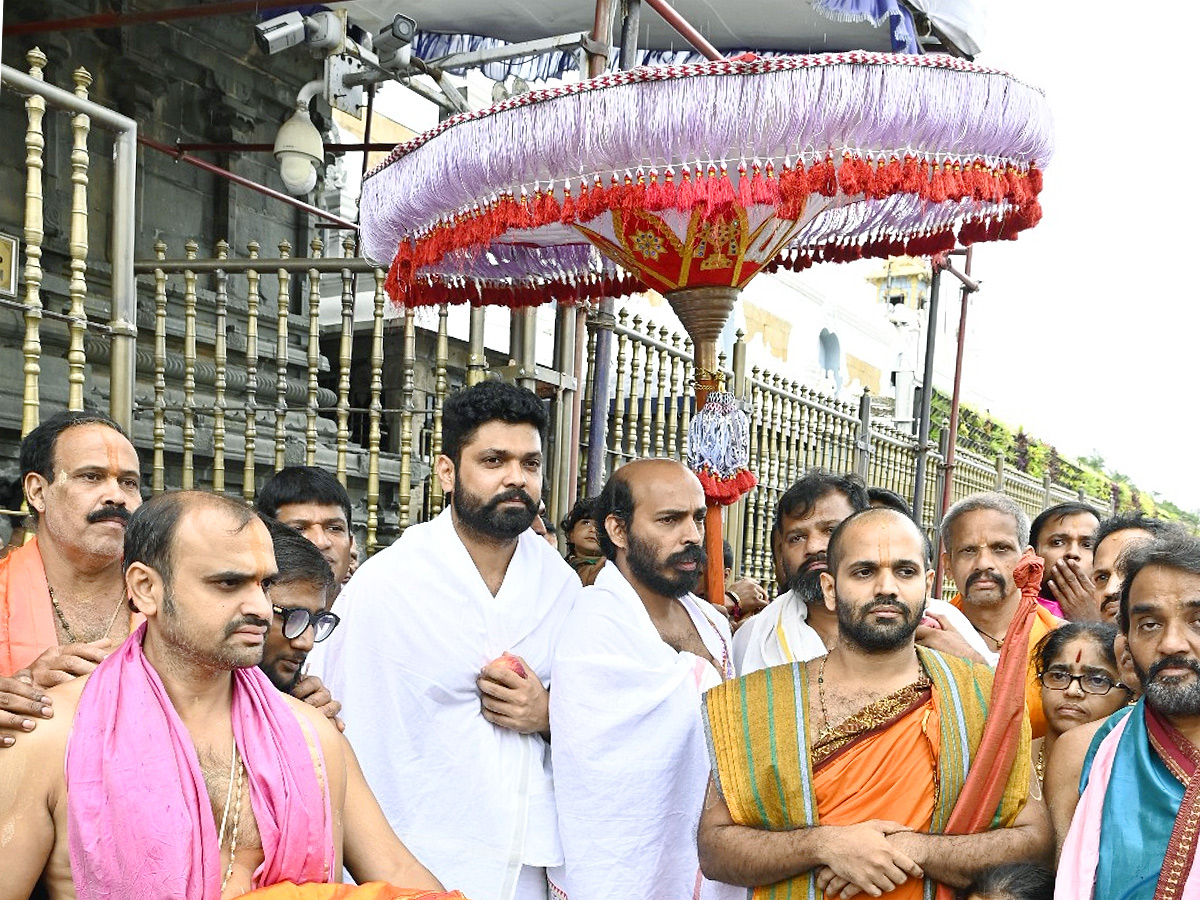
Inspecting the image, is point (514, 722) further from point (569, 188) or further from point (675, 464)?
point (569, 188)

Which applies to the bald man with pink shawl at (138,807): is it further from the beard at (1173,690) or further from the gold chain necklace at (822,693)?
the beard at (1173,690)

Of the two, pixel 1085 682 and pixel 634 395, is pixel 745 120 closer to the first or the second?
pixel 1085 682

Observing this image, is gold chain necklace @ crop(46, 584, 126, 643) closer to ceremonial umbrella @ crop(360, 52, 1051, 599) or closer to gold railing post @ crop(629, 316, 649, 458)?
ceremonial umbrella @ crop(360, 52, 1051, 599)

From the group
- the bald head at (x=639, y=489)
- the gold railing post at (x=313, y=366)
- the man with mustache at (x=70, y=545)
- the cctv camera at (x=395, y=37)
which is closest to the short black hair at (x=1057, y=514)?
the bald head at (x=639, y=489)

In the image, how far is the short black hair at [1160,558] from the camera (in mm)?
2793

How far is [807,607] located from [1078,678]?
874 millimetres

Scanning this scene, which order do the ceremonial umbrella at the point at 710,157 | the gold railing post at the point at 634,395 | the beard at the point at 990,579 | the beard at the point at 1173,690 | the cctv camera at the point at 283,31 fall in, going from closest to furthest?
the beard at the point at 1173,690, the ceremonial umbrella at the point at 710,157, the beard at the point at 990,579, the gold railing post at the point at 634,395, the cctv camera at the point at 283,31

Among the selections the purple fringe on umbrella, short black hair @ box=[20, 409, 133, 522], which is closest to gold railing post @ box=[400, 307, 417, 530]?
the purple fringe on umbrella

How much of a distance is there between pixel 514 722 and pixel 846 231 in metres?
2.11

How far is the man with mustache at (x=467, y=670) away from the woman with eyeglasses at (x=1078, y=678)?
1324 millimetres

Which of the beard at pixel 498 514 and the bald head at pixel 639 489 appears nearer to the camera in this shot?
the beard at pixel 498 514

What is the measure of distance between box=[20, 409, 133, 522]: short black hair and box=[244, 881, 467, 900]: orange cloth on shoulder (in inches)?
53.4

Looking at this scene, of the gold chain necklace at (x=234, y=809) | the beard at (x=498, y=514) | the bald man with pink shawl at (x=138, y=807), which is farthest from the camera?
the beard at (x=498, y=514)

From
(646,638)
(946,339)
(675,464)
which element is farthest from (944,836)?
(946,339)
